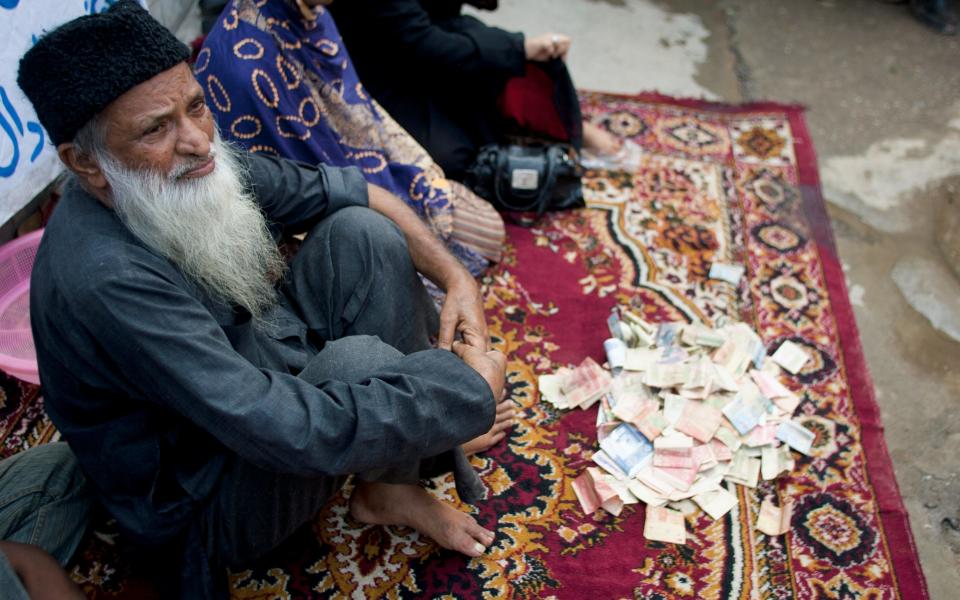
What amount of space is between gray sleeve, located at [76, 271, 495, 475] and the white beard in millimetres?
130

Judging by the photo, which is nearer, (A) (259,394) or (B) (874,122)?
(A) (259,394)

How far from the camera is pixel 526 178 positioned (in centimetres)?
328

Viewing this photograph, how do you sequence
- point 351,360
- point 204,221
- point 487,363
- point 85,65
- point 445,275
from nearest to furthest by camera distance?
point 85,65 → point 204,221 → point 351,360 → point 487,363 → point 445,275

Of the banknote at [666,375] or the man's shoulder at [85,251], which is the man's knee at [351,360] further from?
the banknote at [666,375]

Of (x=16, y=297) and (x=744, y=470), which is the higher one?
(x=16, y=297)

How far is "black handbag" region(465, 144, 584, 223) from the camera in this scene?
3.28 m

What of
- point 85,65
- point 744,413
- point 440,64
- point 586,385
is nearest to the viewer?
point 85,65

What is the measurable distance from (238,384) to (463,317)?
0.76 meters

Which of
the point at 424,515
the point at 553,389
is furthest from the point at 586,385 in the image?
the point at 424,515

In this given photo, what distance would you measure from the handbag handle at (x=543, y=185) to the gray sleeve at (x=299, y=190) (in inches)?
41.0

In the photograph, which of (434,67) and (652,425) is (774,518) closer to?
(652,425)

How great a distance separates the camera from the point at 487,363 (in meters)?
1.99

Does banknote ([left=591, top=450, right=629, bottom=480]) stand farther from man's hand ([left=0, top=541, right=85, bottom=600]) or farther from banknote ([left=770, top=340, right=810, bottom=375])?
man's hand ([left=0, top=541, right=85, bottom=600])

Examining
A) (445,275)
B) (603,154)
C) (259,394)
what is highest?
(259,394)
